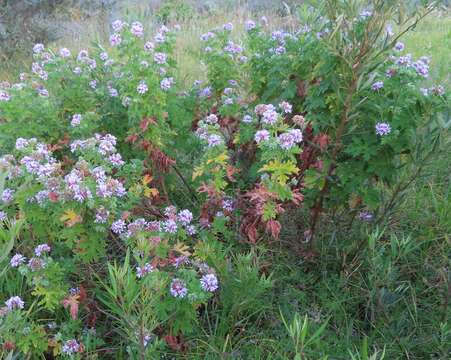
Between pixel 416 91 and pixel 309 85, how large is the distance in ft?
1.84

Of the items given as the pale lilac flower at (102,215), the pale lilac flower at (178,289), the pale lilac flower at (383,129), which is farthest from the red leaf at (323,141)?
the pale lilac flower at (102,215)

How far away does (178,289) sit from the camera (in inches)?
79.7

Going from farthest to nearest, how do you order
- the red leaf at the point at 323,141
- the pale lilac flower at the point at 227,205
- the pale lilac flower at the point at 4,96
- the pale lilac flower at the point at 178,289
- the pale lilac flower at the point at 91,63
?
1. the pale lilac flower at the point at 91,63
2. the pale lilac flower at the point at 4,96
3. the pale lilac flower at the point at 227,205
4. the red leaf at the point at 323,141
5. the pale lilac flower at the point at 178,289

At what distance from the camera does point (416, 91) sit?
8.05 ft

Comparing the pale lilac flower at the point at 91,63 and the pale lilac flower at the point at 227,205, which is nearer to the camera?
the pale lilac flower at the point at 227,205

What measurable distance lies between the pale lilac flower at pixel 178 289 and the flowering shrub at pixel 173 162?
11 mm

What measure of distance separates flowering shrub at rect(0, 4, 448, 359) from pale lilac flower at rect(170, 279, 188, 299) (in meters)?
0.01

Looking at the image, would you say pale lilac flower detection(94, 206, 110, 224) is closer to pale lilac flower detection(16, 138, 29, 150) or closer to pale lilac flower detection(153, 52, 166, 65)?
pale lilac flower detection(16, 138, 29, 150)

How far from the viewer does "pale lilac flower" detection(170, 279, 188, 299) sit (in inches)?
79.4

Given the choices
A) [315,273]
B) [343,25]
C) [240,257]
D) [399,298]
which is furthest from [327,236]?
[343,25]

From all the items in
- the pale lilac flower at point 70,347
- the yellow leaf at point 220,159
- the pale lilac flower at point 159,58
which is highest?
the pale lilac flower at point 159,58

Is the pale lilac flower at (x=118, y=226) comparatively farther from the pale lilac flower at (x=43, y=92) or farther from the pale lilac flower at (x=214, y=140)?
the pale lilac flower at (x=43, y=92)

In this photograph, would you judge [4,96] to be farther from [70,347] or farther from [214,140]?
[70,347]

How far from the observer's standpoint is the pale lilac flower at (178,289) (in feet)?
6.61
